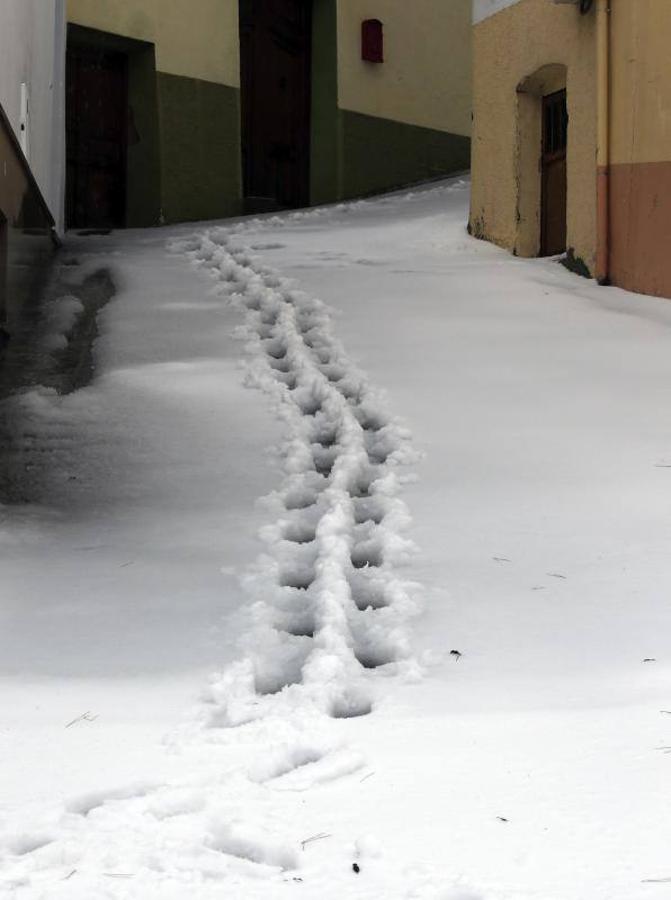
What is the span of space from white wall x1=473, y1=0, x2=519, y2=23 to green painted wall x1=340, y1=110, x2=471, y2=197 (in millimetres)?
3107

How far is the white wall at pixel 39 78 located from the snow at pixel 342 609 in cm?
101

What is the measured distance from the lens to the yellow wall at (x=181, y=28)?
9.23m

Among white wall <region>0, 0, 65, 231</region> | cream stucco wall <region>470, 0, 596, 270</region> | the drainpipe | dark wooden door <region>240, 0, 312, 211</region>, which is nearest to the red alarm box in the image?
dark wooden door <region>240, 0, 312, 211</region>

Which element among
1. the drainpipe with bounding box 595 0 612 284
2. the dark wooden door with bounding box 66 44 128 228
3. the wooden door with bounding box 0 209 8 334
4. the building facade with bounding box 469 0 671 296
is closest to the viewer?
the wooden door with bounding box 0 209 8 334

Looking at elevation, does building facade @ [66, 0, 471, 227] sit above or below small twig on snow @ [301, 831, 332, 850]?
above

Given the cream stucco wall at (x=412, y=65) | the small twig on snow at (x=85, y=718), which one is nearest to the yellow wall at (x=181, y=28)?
the cream stucco wall at (x=412, y=65)

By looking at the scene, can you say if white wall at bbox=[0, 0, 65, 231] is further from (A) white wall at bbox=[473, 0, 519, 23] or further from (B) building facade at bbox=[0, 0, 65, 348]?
(A) white wall at bbox=[473, 0, 519, 23]

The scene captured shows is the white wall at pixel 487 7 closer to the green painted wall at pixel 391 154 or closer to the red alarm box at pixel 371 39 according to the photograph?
the green painted wall at pixel 391 154

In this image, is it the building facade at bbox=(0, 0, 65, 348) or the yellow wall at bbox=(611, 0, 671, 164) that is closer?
the building facade at bbox=(0, 0, 65, 348)

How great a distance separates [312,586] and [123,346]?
2533mm

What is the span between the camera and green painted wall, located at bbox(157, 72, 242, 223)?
9.80 metres

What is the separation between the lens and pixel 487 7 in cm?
779

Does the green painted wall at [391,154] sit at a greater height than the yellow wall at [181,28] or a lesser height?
lesser

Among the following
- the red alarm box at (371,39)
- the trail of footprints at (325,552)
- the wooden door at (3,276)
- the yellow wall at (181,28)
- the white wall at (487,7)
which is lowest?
the trail of footprints at (325,552)
